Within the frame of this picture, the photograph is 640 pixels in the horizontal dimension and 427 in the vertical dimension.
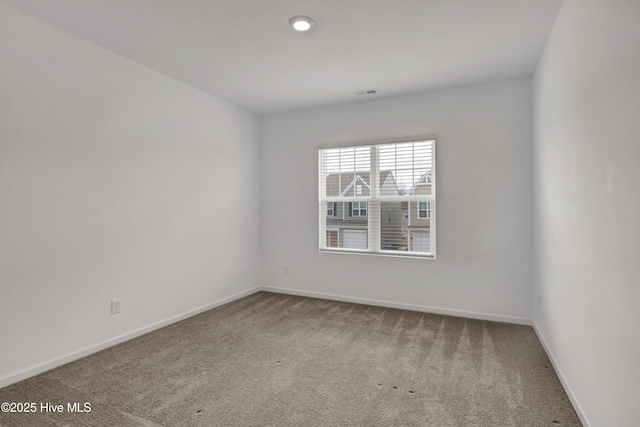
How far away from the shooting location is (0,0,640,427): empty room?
1.97 metres

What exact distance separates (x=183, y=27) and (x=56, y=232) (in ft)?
6.17

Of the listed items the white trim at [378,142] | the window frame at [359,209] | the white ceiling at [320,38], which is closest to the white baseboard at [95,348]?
the window frame at [359,209]

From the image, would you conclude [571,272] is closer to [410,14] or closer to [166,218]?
[410,14]

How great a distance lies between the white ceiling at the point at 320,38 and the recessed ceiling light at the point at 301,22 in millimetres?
56

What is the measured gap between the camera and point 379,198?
4320 mm

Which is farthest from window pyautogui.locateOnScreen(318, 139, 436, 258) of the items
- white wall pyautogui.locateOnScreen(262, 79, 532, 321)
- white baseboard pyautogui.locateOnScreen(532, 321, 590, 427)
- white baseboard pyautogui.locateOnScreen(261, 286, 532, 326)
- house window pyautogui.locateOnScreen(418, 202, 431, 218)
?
white baseboard pyautogui.locateOnScreen(532, 321, 590, 427)

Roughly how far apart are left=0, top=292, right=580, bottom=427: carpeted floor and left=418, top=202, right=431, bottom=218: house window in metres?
1.23

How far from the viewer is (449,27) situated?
259 centimetres

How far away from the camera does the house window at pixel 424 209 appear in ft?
13.2

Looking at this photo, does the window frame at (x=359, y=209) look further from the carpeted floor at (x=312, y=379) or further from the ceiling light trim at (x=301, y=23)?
the ceiling light trim at (x=301, y=23)

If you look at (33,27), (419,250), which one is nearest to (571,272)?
(419,250)

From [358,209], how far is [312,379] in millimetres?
2448

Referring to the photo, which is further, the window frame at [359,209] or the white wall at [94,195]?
the window frame at [359,209]

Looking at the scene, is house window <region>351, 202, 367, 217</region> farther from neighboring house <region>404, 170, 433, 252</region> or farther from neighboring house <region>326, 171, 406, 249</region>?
neighboring house <region>404, 170, 433, 252</region>
